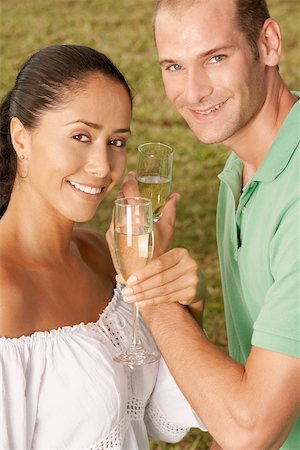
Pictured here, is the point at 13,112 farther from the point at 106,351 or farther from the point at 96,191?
the point at 106,351

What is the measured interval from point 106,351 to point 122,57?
6.10 m

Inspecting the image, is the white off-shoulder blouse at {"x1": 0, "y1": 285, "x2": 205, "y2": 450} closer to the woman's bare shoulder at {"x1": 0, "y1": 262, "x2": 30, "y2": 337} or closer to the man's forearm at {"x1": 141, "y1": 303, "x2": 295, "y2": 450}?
the woman's bare shoulder at {"x1": 0, "y1": 262, "x2": 30, "y2": 337}

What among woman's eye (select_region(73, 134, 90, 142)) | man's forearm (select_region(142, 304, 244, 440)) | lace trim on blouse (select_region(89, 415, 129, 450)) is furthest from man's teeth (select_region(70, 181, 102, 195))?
lace trim on blouse (select_region(89, 415, 129, 450))

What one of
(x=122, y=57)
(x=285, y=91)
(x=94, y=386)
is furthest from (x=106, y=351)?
(x=122, y=57)

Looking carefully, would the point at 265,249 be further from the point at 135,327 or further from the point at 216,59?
the point at 216,59

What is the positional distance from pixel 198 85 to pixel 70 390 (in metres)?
0.96

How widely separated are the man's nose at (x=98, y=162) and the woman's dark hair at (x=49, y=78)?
173mm

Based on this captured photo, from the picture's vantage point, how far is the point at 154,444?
4363 millimetres

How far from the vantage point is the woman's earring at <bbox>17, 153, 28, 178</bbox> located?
2666mm

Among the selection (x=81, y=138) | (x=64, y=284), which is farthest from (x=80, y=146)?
(x=64, y=284)

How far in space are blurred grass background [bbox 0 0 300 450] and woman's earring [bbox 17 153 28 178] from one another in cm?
272

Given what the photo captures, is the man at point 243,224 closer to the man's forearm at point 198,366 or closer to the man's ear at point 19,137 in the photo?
the man's forearm at point 198,366

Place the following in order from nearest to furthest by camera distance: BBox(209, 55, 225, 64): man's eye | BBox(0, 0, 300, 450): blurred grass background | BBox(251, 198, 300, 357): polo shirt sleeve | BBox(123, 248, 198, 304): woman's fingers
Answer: BBox(251, 198, 300, 357): polo shirt sleeve
BBox(123, 248, 198, 304): woman's fingers
BBox(209, 55, 225, 64): man's eye
BBox(0, 0, 300, 450): blurred grass background

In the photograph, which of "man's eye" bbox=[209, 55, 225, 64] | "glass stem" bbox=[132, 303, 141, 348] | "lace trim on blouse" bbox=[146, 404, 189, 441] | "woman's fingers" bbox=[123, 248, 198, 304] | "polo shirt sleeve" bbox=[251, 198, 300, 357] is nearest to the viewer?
"polo shirt sleeve" bbox=[251, 198, 300, 357]
